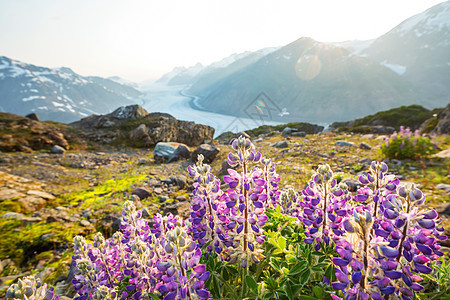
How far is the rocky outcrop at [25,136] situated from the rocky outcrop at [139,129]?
230 cm

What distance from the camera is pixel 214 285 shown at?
2178mm

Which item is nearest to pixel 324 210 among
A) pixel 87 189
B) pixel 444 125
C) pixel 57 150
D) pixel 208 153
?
pixel 87 189

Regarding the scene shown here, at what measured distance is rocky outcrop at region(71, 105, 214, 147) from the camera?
17.9m

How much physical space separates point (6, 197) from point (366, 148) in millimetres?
15144

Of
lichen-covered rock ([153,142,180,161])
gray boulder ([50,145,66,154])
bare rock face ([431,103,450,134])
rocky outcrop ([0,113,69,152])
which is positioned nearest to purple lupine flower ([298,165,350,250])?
lichen-covered rock ([153,142,180,161])

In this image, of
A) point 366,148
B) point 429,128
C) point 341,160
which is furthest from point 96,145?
point 429,128

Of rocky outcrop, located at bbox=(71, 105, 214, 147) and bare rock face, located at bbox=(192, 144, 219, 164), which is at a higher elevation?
rocky outcrop, located at bbox=(71, 105, 214, 147)

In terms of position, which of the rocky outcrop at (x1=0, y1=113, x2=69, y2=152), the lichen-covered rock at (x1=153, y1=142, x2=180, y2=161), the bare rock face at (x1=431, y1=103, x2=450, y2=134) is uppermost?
the rocky outcrop at (x1=0, y1=113, x2=69, y2=152)

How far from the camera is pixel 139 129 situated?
1819 centimetres

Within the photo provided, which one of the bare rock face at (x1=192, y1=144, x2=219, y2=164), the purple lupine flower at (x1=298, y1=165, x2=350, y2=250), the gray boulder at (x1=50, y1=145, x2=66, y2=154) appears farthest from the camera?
the gray boulder at (x1=50, y1=145, x2=66, y2=154)

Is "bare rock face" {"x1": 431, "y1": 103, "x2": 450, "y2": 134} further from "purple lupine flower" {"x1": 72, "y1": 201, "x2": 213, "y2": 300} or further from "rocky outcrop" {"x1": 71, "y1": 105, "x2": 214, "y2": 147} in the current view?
"purple lupine flower" {"x1": 72, "y1": 201, "x2": 213, "y2": 300}

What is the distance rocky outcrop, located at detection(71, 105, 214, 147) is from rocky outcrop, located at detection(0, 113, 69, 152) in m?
2.30

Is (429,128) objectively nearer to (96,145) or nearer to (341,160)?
(341,160)

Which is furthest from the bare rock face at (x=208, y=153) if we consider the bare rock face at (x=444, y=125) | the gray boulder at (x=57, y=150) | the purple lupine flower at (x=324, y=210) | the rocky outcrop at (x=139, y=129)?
the bare rock face at (x=444, y=125)
